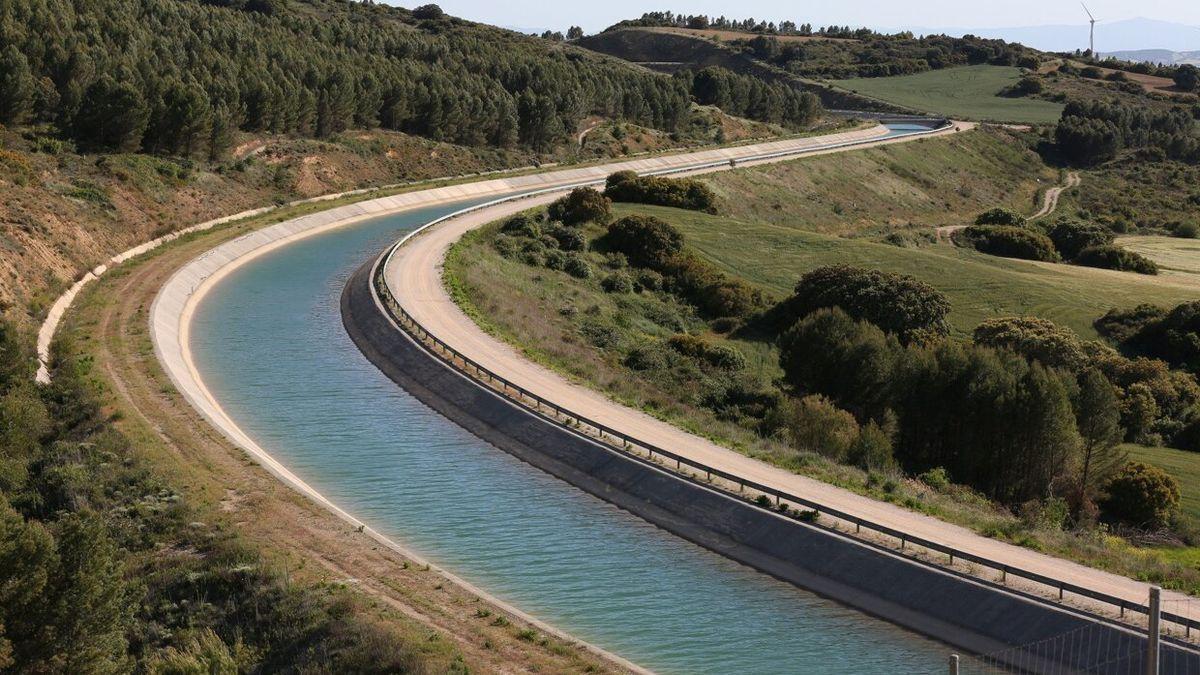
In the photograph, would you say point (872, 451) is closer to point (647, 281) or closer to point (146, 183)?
point (647, 281)

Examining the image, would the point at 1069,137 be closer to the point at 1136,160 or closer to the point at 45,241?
the point at 1136,160

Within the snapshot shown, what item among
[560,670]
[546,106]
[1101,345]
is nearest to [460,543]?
[560,670]

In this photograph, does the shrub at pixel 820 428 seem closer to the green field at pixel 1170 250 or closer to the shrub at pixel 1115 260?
the shrub at pixel 1115 260

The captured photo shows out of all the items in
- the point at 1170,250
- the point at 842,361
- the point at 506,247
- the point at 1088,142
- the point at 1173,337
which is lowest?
the point at 1170,250

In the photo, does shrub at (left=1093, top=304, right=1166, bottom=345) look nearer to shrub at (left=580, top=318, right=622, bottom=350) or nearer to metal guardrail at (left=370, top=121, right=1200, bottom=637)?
shrub at (left=580, top=318, right=622, bottom=350)

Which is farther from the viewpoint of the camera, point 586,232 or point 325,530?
point 586,232

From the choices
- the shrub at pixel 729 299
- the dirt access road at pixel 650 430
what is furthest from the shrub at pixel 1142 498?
the shrub at pixel 729 299

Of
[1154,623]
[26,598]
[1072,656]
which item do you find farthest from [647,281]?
[1154,623]
